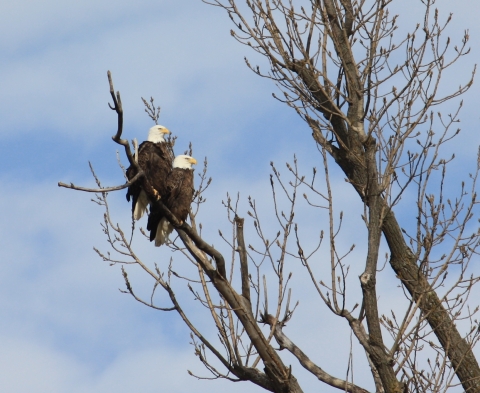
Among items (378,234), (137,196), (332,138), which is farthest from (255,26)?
(378,234)

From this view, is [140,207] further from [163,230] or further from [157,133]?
[157,133]

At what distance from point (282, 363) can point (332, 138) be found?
2144mm

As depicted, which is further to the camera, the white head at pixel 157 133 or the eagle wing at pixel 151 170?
the white head at pixel 157 133

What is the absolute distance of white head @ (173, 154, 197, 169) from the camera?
6012 mm

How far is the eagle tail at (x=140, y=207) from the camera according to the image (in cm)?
638

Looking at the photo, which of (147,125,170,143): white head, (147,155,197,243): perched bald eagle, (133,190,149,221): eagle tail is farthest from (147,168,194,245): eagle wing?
(147,125,170,143): white head

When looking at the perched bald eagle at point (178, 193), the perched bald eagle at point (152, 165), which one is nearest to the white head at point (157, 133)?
the perched bald eagle at point (152, 165)

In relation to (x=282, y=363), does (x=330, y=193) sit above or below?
above

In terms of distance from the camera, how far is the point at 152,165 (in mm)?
6160

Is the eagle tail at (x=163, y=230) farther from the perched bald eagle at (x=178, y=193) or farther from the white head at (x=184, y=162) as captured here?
the white head at (x=184, y=162)

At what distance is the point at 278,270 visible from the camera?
17.4ft

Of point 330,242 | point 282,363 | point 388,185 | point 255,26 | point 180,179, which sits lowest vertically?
point 282,363

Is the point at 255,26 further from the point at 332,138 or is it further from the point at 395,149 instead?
the point at 395,149

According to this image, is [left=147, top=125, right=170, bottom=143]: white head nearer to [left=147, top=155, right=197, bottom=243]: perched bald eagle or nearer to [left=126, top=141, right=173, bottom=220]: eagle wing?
[left=126, top=141, right=173, bottom=220]: eagle wing
